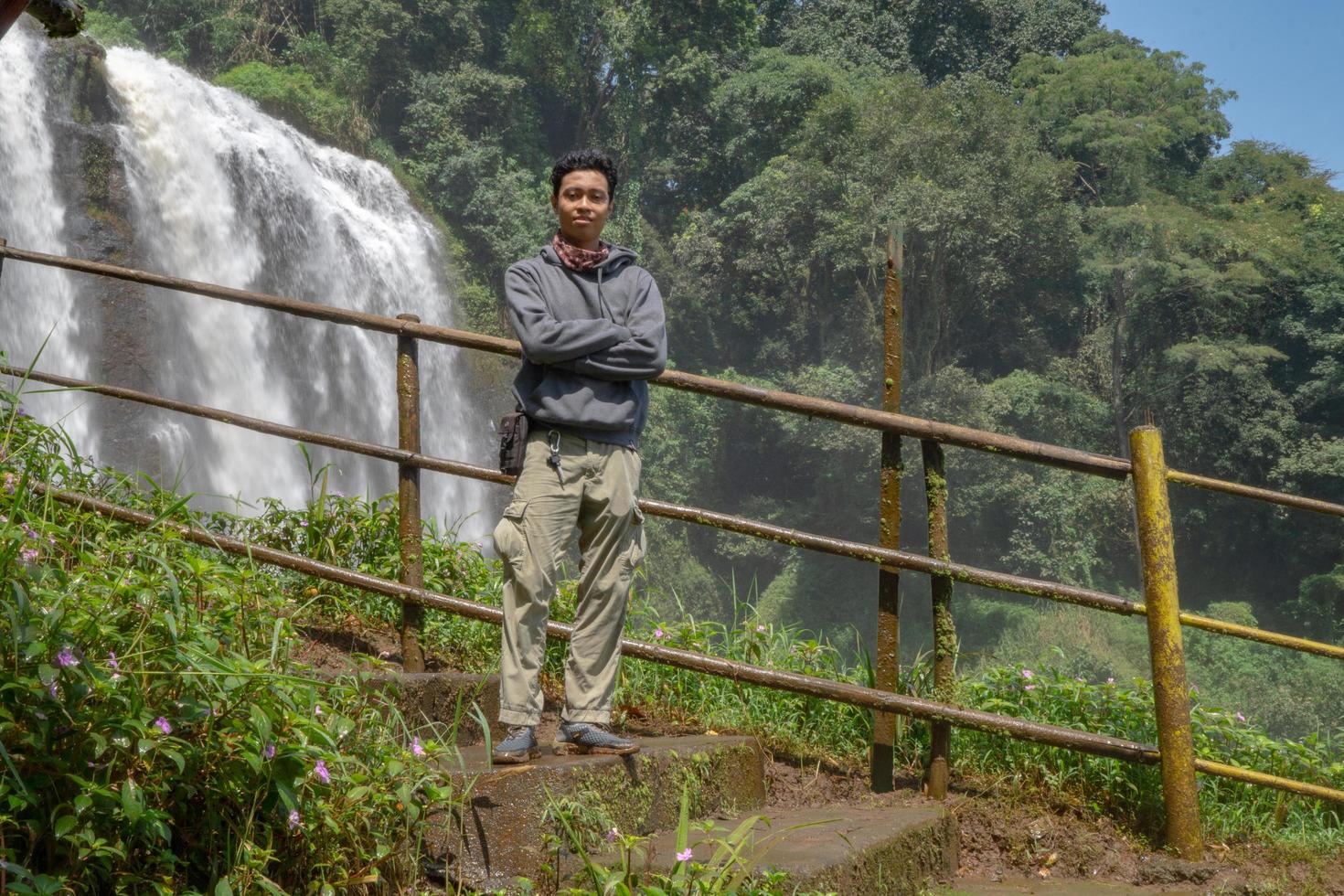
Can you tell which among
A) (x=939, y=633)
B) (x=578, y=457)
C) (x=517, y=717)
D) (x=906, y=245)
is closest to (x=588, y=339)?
(x=578, y=457)

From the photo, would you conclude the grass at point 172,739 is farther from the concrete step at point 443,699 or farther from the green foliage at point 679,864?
the green foliage at point 679,864

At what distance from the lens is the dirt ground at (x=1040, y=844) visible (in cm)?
292

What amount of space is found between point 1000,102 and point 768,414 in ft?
26.9

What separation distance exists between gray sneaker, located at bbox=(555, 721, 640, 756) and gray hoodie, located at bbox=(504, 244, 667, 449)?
586 millimetres

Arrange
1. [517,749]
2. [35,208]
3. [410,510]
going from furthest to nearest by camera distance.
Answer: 1. [35,208]
2. [410,510]
3. [517,749]

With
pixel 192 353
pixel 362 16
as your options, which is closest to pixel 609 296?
pixel 192 353

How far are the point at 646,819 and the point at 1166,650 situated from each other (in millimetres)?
1351

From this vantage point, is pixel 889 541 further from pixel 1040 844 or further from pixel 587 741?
pixel 587 741

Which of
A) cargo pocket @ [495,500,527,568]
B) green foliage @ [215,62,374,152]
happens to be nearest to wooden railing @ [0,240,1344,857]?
cargo pocket @ [495,500,527,568]

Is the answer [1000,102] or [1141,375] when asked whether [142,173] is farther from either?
[1141,375]

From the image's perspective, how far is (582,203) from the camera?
8.96ft

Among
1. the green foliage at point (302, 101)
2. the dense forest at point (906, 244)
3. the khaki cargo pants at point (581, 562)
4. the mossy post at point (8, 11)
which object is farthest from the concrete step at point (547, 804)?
the green foliage at point (302, 101)

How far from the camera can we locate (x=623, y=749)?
2.52 m

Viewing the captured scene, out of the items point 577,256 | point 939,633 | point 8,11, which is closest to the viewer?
point 8,11
